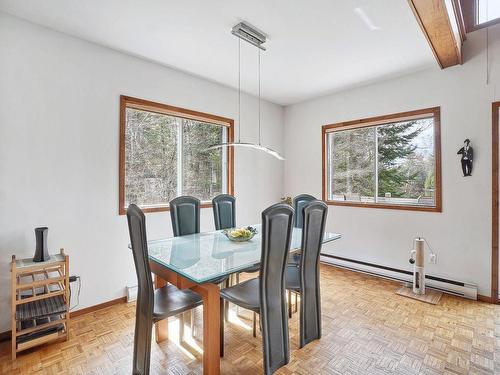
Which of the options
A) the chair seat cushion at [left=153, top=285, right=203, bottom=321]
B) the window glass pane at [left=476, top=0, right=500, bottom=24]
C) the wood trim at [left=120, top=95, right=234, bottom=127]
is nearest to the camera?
the chair seat cushion at [left=153, top=285, right=203, bottom=321]

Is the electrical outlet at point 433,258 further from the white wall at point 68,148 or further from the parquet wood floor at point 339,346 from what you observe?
the white wall at point 68,148

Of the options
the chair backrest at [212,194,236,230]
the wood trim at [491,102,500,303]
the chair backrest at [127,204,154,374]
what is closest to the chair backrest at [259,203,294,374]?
the chair backrest at [127,204,154,374]

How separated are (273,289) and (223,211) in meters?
1.52

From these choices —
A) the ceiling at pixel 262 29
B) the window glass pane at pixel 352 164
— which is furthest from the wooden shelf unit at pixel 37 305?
the window glass pane at pixel 352 164

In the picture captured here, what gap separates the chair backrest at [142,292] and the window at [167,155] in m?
1.37

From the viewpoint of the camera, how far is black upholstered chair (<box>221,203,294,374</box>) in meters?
1.71

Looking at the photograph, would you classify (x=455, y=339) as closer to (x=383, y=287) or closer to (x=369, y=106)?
(x=383, y=287)

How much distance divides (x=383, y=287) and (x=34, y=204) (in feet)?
12.4

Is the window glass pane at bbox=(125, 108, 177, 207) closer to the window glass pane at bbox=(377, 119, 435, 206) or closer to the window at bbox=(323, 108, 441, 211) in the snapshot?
the window at bbox=(323, 108, 441, 211)

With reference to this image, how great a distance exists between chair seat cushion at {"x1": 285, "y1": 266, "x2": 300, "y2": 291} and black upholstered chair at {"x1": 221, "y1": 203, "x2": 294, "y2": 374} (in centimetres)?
36

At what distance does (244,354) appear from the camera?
2.08 meters

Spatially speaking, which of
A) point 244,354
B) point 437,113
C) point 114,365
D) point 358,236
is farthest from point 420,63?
point 114,365

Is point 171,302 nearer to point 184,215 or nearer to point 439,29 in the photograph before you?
point 184,215

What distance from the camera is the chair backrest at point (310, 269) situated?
2037 mm
